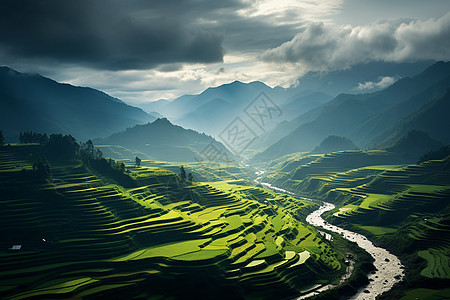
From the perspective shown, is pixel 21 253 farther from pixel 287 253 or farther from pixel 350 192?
pixel 350 192

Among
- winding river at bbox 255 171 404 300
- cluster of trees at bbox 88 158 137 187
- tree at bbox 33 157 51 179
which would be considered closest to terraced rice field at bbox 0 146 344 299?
tree at bbox 33 157 51 179

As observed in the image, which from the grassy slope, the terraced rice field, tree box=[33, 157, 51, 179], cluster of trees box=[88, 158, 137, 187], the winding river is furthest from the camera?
cluster of trees box=[88, 158, 137, 187]

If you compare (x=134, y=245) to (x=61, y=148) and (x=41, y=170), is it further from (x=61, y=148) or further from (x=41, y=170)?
(x=61, y=148)

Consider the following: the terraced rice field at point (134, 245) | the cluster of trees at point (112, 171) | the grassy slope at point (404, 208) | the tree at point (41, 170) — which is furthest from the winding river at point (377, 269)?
the tree at point (41, 170)

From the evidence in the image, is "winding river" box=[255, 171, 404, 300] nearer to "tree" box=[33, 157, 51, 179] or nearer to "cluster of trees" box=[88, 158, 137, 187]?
"cluster of trees" box=[88, 158, 137, 187]

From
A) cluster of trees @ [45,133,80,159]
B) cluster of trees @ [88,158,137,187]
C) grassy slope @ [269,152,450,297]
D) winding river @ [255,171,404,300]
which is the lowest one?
winding river @ [255,171,404,300]

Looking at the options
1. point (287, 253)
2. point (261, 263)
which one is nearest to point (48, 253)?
point (261, 263)
